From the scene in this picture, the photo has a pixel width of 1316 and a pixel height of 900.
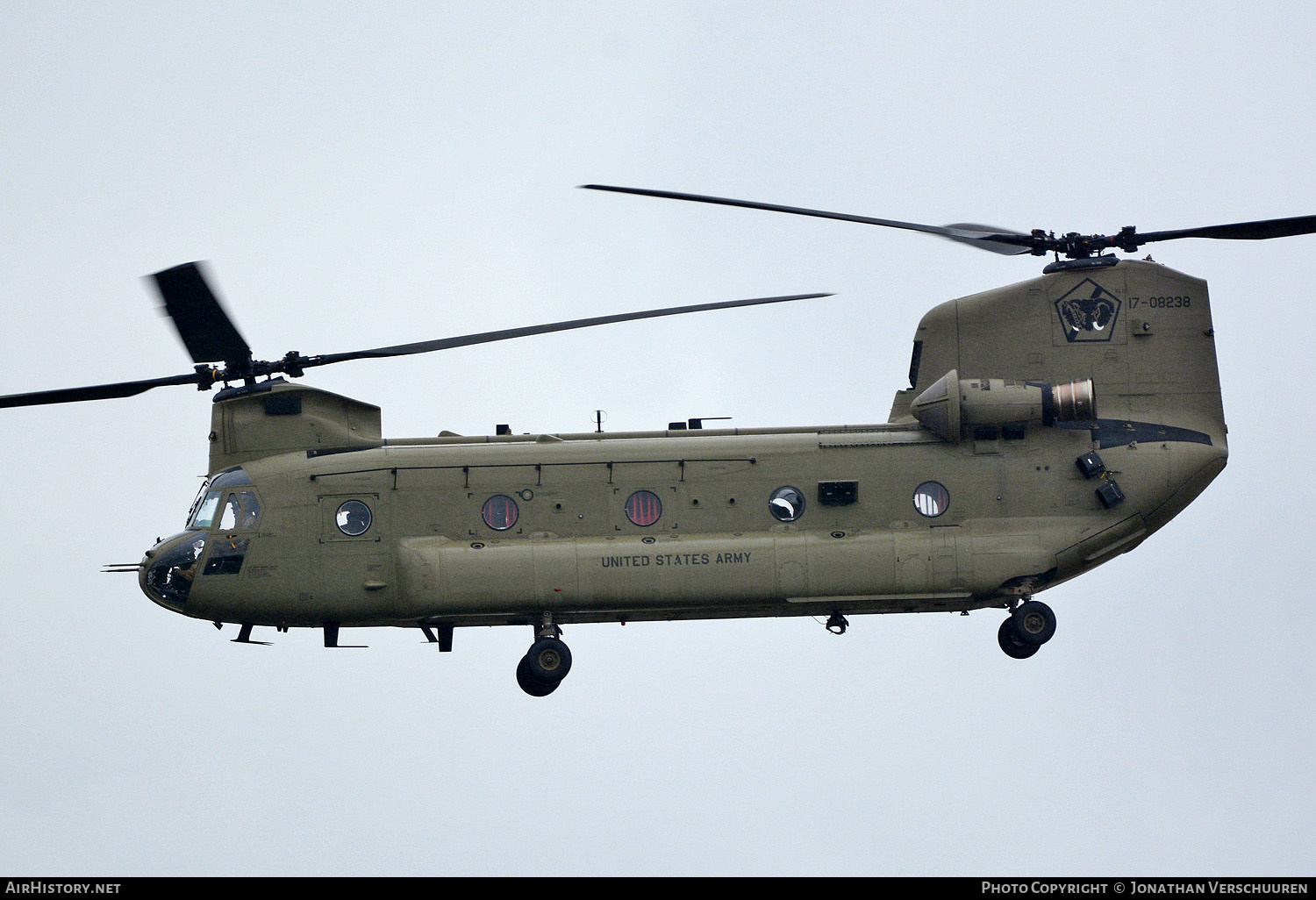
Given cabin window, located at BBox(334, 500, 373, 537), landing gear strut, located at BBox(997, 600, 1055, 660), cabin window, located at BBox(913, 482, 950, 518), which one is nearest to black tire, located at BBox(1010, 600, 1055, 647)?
landing gear strut, located at BBox(997, 600, 1055, 660)

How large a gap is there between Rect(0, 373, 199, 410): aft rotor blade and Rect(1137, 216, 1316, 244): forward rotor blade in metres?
15.5

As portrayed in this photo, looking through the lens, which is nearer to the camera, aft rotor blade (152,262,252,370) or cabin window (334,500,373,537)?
aft rotor blade (152,262,252,370)

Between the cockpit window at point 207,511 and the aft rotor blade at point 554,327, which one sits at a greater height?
the aft rotor blade at point 554,327

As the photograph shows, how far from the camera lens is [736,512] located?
26797mm

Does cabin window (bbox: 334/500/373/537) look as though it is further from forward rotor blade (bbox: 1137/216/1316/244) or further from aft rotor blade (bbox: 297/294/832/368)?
forward rotor blade (bbox: 1137/216/1316/244)

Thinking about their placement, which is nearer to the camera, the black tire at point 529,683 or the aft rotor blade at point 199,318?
the aft rotor blade at point 199,318

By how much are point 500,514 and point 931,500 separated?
21.9 feet

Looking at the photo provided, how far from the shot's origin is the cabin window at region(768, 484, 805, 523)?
26.8 metres

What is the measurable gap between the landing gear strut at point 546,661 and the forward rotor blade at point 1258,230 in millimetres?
11271

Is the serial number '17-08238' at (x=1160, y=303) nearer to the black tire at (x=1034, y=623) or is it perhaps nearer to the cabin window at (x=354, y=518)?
the black tire at (x=1034, y=623)

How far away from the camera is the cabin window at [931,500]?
87.7 feet

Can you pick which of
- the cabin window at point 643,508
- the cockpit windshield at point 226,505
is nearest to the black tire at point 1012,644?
the cabin window at point 643,508

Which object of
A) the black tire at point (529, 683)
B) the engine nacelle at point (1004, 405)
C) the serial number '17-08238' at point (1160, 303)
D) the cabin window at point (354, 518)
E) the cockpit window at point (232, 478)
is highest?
the serial number '17-08238' at point (1160, 303)
